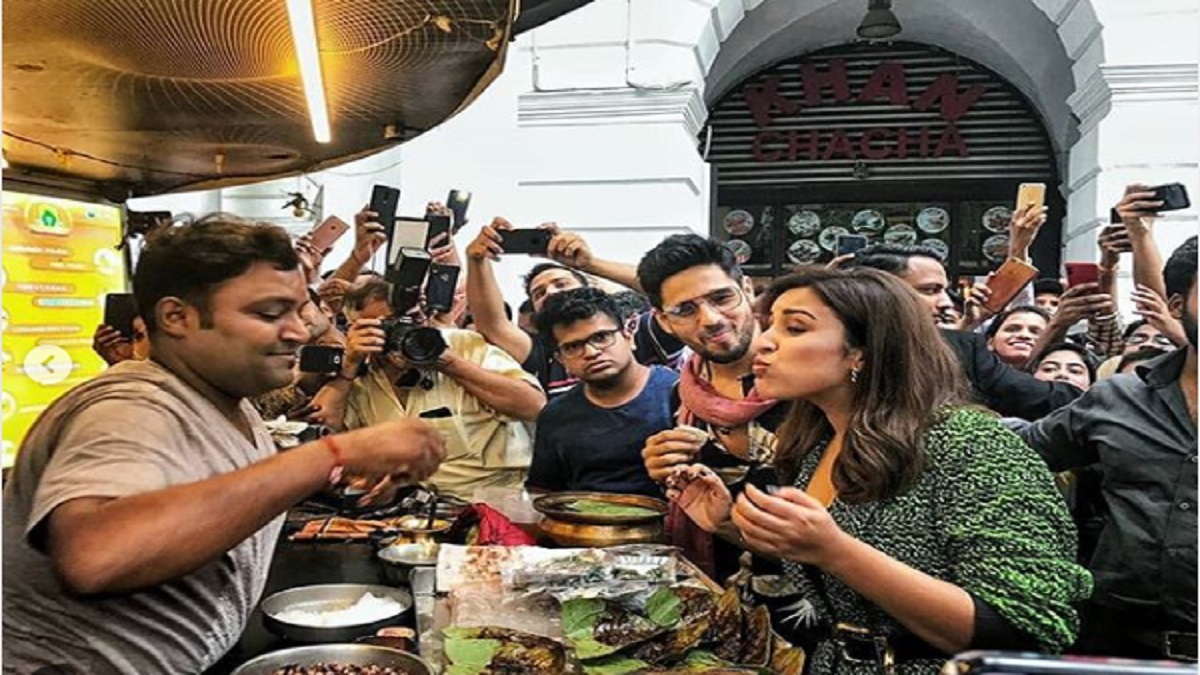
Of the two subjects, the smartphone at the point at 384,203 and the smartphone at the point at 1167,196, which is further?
the smartphone at the point at 384,203

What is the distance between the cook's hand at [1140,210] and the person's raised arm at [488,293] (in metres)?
1.91

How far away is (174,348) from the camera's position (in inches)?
54.7

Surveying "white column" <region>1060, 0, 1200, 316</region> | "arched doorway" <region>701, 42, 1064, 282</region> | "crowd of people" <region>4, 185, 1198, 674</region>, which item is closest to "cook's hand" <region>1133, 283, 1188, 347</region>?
"crowd of people" <region>4, 185, 1198, 674</region>

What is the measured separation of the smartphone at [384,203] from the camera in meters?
3.03

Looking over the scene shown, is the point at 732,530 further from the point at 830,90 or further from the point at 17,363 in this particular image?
the point at 830,90

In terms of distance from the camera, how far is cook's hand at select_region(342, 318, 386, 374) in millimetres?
2789

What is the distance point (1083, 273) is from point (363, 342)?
2.16m

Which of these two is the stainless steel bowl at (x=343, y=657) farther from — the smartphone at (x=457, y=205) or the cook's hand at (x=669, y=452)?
the smartphone at (x=457, y=205)

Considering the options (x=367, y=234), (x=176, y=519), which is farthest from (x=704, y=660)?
(x=367, y=234)

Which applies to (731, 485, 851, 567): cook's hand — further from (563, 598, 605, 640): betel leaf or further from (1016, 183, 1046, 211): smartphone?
(1016, 183, 1046, 211): smartphone

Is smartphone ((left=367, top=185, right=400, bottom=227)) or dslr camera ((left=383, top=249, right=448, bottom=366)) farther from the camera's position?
smartphone ((left=367, top=185, right=400, bottom=227))

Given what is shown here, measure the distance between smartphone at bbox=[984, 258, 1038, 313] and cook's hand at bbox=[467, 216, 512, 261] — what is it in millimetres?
1594

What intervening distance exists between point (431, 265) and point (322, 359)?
56 centimetres

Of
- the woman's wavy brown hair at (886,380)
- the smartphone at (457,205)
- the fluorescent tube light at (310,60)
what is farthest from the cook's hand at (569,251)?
the woman's wavy brown hair at (886,380)
